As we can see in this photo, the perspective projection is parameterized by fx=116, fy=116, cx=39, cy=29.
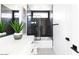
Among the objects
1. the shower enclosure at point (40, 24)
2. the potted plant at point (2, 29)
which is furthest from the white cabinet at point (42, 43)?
the potted plant at point (2, 29)

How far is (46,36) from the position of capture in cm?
177

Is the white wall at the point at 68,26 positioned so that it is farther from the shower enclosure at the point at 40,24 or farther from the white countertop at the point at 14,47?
the white countertop at the point at 14,47

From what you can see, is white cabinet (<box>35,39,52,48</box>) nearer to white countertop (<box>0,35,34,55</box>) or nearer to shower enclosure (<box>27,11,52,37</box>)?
shower enclosure (<box>27,11,52,37</box>)

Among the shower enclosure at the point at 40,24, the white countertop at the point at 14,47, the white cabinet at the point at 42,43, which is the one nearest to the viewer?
the white countertop at the point at 14,47

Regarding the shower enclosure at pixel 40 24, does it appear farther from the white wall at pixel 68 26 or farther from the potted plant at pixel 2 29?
the potted plant at pixel 2 29

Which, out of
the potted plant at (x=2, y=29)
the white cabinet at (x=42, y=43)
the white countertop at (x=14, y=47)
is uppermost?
the potted plant at (x=2, y=29)

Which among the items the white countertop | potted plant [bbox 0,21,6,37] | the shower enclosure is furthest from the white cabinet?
potted plant [bbox 0,21,6,37]

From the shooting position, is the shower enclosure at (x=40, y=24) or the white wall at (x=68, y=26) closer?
the white wall at (x=68, y=26)

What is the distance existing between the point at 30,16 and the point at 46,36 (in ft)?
1.30

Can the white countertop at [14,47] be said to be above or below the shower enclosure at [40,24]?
below

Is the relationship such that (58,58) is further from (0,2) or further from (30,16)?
(30,16)

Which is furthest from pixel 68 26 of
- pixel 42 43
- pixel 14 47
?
pixel 42 43

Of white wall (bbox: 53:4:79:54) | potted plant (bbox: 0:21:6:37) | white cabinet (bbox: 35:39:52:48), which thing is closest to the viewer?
white wall (bbox: 53:4:79:54)

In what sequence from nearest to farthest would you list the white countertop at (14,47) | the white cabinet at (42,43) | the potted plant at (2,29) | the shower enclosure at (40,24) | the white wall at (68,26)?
the white countertop at (14,47)
the white wall at (68,26)
the potted plant at (2,29)
the shower enclosure at (40,24)
the white cabinet at (42,43)
